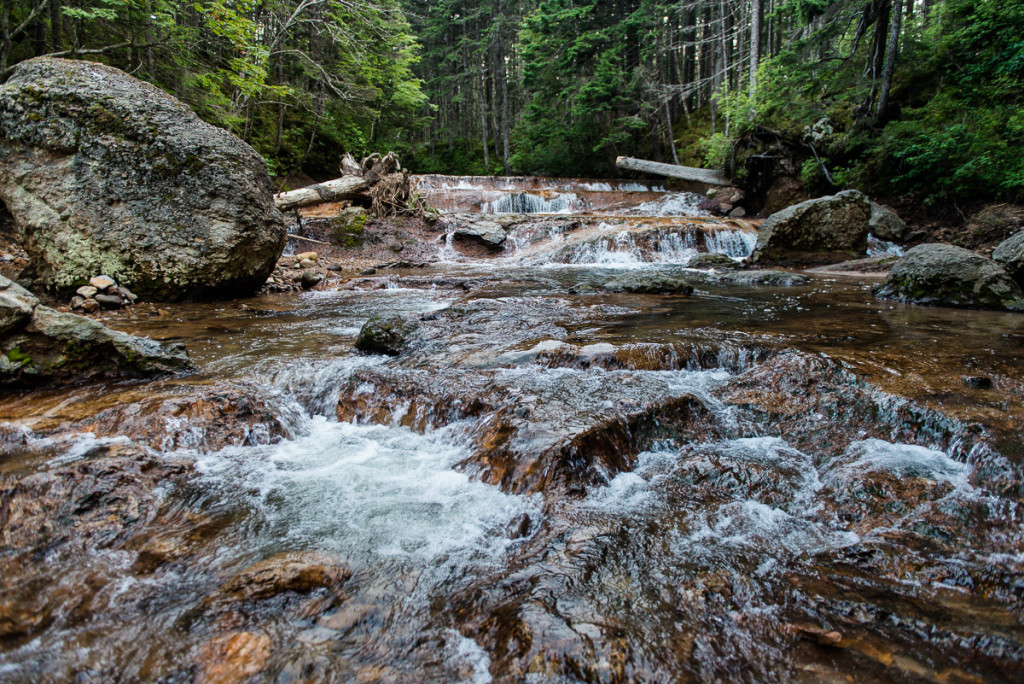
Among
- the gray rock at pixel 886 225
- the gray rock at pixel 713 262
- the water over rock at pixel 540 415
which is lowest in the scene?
the water over rock at pixel 540 415

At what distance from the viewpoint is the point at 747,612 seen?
1.90 meters

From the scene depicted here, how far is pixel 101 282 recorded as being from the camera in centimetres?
641

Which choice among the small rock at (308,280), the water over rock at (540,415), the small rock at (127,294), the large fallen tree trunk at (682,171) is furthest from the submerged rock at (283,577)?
the large fallen tree trunk at (682,171)

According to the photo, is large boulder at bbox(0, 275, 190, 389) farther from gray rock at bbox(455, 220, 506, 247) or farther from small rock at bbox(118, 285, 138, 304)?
gray rock at bbox(455, 220, 506, 247)

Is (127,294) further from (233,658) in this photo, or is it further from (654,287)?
(654,287)

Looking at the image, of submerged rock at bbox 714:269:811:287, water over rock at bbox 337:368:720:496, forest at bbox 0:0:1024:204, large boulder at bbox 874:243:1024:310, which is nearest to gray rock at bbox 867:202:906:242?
A: forest at bbox 0:0:1024:204

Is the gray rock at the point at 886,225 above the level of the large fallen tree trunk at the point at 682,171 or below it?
below

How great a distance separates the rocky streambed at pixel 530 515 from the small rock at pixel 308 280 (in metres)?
4.65

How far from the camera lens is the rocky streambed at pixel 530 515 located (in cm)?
173

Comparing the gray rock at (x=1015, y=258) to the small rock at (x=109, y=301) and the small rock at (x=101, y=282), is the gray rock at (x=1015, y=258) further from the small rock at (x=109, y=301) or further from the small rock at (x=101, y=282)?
the small rock at (x=101, y=282)

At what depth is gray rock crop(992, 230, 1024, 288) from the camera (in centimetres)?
669

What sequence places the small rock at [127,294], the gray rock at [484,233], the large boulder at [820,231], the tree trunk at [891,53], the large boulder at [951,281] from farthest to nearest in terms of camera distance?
the gray rock at [484,233], the tree trunk at [891,53], the large boulder at [820,231], the small rock at [127,294], the large boulder at [951,281]

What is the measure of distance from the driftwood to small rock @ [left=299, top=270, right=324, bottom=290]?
17.6 feet

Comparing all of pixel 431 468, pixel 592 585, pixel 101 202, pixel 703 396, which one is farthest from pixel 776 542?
pixel 101 202
